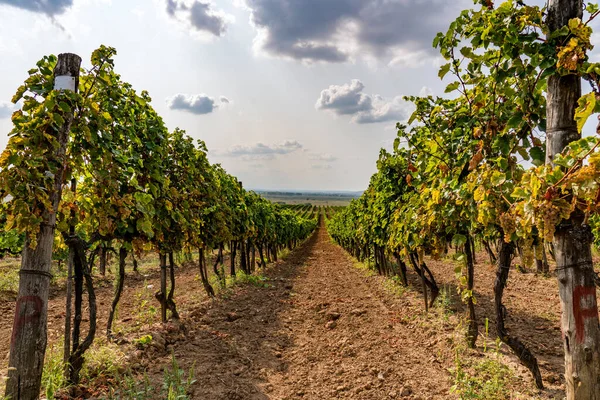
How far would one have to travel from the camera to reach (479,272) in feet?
51.8

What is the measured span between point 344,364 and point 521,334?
392 centimetres

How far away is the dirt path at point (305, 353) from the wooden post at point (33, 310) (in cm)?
190

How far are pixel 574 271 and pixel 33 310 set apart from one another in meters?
4.49

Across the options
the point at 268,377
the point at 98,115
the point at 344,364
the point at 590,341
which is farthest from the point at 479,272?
the point at 98,115

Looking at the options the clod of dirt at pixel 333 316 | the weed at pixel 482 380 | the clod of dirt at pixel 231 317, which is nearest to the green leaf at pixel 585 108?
the weed at pixel 482 380

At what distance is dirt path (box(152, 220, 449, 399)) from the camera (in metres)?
4.85

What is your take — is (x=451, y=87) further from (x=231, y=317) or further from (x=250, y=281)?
(x=250, y=281)

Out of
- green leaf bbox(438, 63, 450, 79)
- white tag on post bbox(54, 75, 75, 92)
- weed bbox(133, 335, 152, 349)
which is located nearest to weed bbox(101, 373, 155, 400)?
weed bbox(133, 335, 152, 349)

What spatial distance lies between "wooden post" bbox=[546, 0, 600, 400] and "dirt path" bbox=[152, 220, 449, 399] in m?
2.58

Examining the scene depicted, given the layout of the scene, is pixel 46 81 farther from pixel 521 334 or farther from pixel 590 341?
pixel 521 334

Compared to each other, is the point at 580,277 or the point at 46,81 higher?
the point at 46,81

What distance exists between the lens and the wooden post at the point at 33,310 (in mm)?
3270

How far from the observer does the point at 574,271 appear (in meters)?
2.38

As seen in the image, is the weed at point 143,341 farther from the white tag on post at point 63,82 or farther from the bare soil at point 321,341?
the white tag on post at point 63,82
